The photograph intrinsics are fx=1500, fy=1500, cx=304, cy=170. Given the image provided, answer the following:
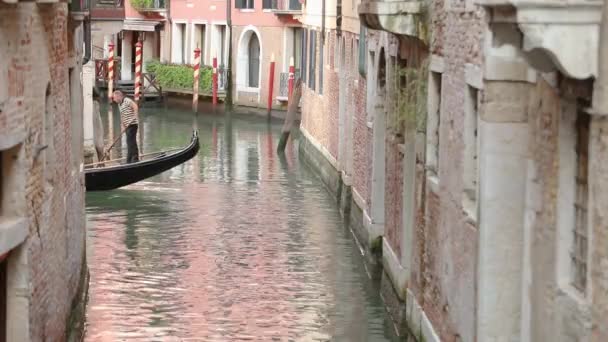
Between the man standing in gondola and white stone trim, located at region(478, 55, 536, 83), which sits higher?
white stone trim, located at region(478, 55, 536, 83)

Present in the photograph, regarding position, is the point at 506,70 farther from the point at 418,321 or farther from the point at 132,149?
the point at 132,149

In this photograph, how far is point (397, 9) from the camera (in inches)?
392

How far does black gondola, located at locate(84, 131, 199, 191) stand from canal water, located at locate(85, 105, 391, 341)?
17 centimetres

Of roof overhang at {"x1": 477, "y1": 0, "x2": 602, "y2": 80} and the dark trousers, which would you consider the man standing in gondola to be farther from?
roof overhang at {"x1": 477, "y1": 0, "x2": 602, "y2": 80}

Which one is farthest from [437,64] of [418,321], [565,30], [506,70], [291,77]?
[291,77]

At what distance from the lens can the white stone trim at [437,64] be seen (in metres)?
9.05

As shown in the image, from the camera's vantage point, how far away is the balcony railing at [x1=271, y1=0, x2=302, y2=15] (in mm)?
29422

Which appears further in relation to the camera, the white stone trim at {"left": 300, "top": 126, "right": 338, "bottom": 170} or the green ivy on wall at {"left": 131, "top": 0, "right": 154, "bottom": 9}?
the green ivy on wall at {"left": 131, "top": 0, "right": 154, "bottom": 9}

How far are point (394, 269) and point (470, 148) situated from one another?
3.42 m

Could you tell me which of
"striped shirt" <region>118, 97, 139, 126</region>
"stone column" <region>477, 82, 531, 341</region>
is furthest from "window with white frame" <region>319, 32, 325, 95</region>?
"stone column" <region>477, 82, 531, 341</region>

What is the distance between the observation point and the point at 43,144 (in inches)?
315

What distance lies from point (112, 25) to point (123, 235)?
87.5 inches

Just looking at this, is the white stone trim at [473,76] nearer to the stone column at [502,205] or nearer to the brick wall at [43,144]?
the stone column at [502,205]

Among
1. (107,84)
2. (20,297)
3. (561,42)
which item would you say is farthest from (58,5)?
(107,84)
